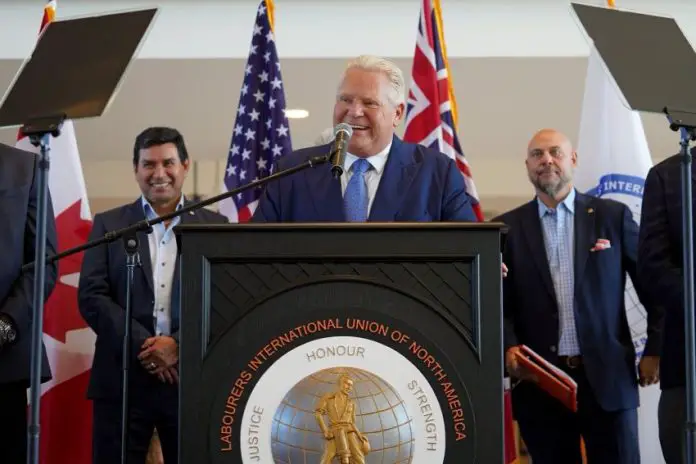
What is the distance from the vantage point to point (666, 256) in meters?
3.03

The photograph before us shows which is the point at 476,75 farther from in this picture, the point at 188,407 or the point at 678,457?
the point at 188,407

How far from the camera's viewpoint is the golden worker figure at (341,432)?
1989mm

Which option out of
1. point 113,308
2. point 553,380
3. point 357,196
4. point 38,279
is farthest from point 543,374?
point 38,279

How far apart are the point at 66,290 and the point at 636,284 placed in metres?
2.46

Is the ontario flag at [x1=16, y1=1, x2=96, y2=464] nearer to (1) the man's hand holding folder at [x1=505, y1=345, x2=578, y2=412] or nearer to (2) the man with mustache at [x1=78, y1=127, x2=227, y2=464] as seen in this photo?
(2) the man with mustache at [x1=78, y1=127, x2=227, y2=464]

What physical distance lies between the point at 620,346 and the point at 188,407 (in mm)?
2416

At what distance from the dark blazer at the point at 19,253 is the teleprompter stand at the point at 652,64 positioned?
5.60ft

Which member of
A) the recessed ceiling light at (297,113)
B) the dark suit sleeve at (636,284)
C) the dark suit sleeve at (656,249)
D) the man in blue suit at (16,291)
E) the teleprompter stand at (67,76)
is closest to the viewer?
the teleprompter stand at (67,76)

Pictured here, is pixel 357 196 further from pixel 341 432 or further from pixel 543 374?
pixel 543 374

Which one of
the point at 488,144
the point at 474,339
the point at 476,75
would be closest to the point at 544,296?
the point at 474,339

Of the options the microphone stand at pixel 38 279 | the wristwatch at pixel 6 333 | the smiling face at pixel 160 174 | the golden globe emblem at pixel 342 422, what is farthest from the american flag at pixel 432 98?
the golden globe emblem at pixel 342 422

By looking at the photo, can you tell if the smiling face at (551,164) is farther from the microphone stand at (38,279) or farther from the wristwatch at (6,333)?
the microphone stand at (38,279)

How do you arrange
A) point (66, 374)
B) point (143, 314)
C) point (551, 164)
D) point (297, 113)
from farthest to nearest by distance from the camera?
point (297, 113) < point (66, 374) < point (551, 164) < point (143, 314)

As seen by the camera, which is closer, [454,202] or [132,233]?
[132,233]
